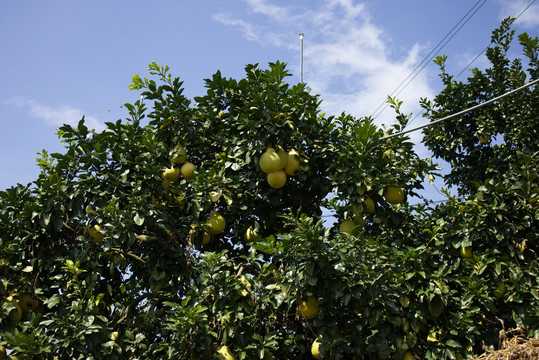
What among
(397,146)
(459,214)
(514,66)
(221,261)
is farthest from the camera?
(514,66)

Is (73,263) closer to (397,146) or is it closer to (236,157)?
(236,157)

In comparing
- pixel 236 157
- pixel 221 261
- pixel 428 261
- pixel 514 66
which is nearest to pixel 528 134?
pixel 514 66

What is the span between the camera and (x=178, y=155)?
508cm

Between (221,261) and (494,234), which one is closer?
(221,261)

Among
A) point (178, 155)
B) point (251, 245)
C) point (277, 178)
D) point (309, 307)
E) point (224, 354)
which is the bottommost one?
point (224, 354)

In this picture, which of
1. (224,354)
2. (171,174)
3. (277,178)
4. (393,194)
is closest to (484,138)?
(393,194)

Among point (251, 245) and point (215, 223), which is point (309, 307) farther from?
point (215, 223)

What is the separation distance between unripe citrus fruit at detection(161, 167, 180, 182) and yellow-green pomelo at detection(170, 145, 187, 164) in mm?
87

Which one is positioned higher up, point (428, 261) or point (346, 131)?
point (346, 131)

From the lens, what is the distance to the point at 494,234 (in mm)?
4707

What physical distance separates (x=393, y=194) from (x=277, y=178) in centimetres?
116

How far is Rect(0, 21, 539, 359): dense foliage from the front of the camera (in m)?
4.10

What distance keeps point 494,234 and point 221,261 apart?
2625 millimetres

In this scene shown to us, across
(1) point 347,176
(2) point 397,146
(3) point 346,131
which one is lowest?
(1) point 347,176
